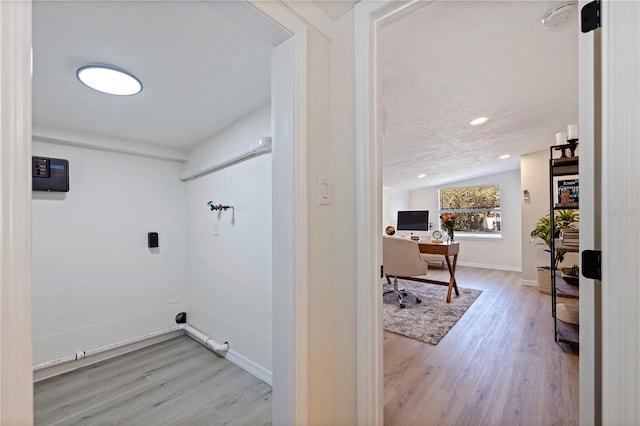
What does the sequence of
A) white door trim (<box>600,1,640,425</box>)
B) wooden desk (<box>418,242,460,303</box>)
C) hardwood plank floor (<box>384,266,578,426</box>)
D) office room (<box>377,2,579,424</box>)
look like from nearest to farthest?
white door trim (<box>600,1,640,425</box>) < office room (<box>377,2,579,424</box>) < hardwood plank floor (<box>384,266,578,426</box>) < wooden desk (<box>418,242,460,303</box>)

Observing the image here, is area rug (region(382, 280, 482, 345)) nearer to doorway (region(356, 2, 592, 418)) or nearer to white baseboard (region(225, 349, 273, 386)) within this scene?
white baseboard (region(225, 349, 273, 386))

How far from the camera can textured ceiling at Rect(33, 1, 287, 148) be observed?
3.39 feet

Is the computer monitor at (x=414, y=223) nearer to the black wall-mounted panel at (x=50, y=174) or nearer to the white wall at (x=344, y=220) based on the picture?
the white wall at (x=344, y=220)

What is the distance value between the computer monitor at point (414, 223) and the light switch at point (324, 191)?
4895 mm

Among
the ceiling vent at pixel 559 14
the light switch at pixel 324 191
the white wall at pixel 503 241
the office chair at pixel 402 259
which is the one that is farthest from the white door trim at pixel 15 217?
the white wall at pixel 503 241

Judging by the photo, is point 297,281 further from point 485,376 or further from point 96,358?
point 96,358

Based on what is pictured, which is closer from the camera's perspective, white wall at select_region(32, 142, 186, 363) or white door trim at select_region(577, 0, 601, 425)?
white door trim at select_region(577, 0, 601, 425)

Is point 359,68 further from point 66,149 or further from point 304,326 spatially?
point 66,149

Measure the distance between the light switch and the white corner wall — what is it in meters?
0.74

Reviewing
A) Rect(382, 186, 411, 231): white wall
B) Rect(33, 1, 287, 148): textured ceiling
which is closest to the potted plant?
Rect(382, 186, 411, 231): white wall

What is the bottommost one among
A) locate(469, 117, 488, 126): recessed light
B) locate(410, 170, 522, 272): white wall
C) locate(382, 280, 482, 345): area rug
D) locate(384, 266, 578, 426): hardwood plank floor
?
locate(382, 280, 482, 345): area rug

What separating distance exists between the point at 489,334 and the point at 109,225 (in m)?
3.68

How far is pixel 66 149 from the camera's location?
2160mm

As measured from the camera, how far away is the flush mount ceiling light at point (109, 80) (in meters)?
1.38
